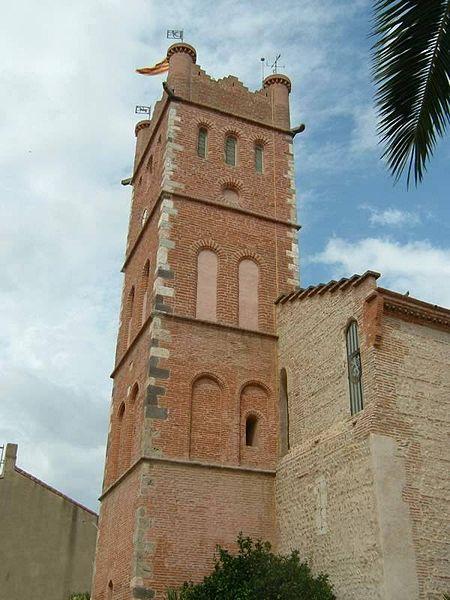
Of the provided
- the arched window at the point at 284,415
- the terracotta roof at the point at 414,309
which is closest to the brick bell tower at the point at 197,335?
the arched window at the point at 284,415

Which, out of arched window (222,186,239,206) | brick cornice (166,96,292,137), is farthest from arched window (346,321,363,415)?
brick cornice (166,96,292,137)

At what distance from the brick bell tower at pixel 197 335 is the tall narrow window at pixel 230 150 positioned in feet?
0.23

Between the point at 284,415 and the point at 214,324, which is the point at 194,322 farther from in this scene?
the point at 284,415

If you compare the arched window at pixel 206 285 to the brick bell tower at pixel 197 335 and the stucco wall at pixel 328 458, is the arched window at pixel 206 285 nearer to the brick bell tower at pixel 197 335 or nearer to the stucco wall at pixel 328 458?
the brick bell tower at pixel 197 335

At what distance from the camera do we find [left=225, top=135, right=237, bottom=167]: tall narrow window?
21922 mm

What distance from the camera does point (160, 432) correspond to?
16234 millimetres

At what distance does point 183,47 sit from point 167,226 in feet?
24.0

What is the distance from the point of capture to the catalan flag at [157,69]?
81.1 feet

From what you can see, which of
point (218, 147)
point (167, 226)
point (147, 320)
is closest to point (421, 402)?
point (147, 320)

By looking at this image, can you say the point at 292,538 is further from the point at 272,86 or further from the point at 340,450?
the point at 272,86

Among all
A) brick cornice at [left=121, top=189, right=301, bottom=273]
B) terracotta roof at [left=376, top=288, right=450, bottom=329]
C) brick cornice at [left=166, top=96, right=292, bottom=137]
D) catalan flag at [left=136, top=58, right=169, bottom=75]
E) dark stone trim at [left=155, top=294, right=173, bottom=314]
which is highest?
catalan flag at [left=136, top=58, right=169, bottom=75]

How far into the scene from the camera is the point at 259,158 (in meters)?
22.6

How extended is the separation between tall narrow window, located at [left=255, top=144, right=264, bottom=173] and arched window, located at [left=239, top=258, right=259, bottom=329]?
12.2 feet

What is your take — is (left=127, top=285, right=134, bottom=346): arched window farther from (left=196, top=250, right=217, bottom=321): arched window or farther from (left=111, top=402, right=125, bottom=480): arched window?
(left=196, top=250, right=217, bottom=321): arched window
